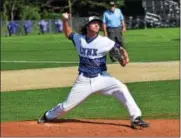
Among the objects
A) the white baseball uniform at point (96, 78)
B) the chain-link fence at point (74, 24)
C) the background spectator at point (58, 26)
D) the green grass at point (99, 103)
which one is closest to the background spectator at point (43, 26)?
the chain-link fence at point (74, 24)

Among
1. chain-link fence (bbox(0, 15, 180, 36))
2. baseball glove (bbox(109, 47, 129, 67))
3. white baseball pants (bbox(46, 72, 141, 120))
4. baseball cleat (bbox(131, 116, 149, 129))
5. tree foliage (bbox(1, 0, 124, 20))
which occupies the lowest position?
chain-link fence (bbox(0, 15, 180, 36))

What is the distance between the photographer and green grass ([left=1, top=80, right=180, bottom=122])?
34.5 feet

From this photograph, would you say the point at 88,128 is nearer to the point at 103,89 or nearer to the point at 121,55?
the point at 103,89

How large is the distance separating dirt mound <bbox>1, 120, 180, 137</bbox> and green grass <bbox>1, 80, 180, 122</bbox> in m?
0.87

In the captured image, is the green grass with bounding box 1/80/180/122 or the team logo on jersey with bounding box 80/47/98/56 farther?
the green grass with bounding box 1/80/180/122

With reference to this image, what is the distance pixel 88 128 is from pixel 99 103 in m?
2.98

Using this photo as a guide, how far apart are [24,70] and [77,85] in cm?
1018

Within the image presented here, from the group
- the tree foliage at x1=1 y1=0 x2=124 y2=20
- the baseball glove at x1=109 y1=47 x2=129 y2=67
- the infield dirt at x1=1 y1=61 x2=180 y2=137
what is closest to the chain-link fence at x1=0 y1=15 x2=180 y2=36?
the tree foliage at x1=1 y1=0 x2=124 y2=20

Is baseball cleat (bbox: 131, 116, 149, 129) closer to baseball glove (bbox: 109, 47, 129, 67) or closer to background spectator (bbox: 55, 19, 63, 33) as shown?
baseball glove (bbox: 109, 47, 129, 67)

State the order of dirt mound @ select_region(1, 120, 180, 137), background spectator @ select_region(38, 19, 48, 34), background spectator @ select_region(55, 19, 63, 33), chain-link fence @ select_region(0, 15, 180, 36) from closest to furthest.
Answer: dirt mound @ select_region(1, 120, 180, 137) < chain-link fence @ select_region(0, 15, 180, 36) < background spectator @ select_region(38, 19, 48, 34) < background spectator @ select_region(55, 19, 63, 33)

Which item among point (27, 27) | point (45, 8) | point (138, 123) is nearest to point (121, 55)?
point (138, 123)

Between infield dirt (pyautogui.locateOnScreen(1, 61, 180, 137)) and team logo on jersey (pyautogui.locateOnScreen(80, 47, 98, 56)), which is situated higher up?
team logo on jersey (pyautogui.locateOnScreen(80, 47, 98, 56))

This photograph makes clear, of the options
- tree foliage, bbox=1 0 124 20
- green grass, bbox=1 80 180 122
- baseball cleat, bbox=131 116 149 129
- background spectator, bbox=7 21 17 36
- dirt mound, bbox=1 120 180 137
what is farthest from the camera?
tree foliage, bbox=1 0 124 20

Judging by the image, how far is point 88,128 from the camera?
8.82m
